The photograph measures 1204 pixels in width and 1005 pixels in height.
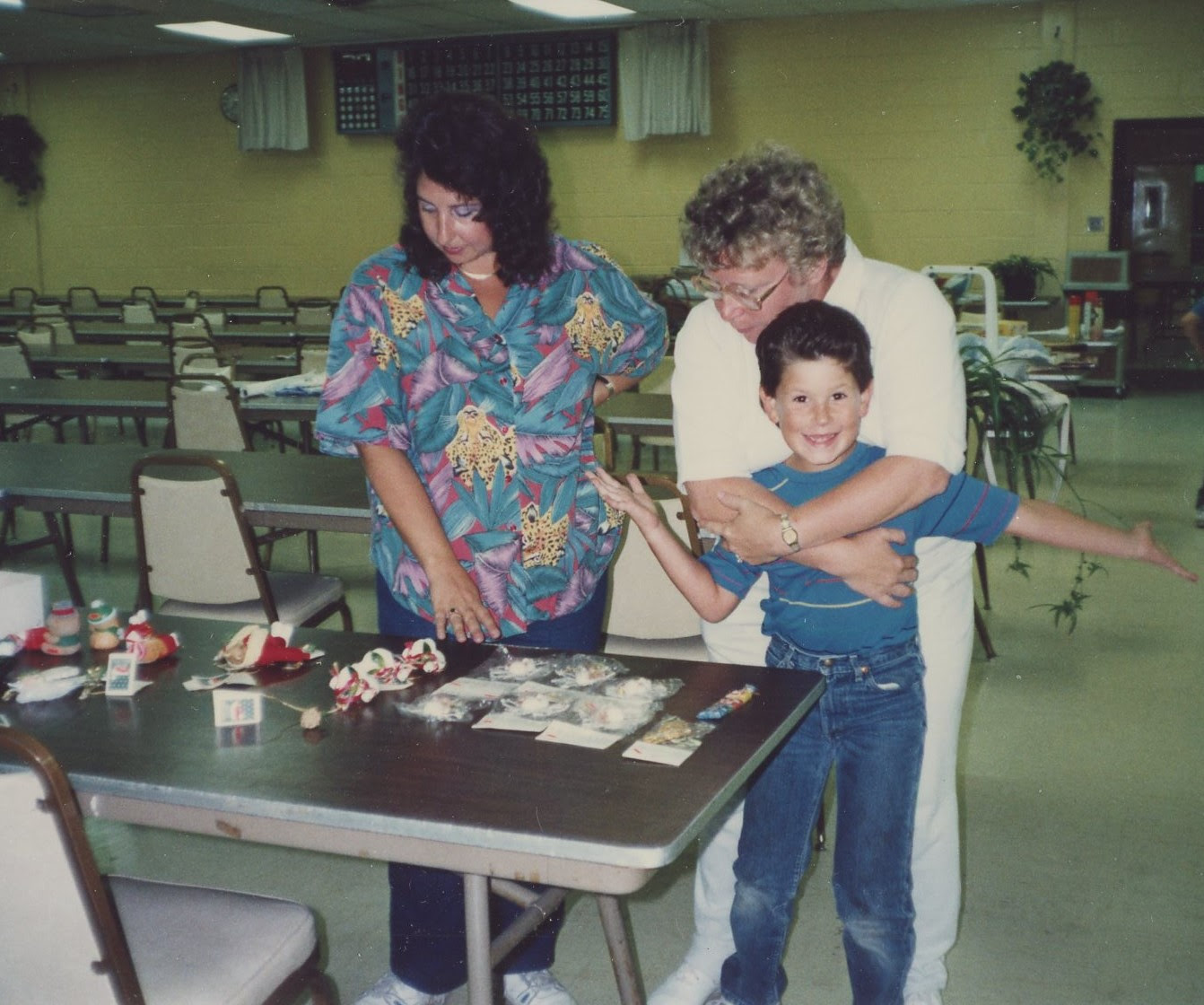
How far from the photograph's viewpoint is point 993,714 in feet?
11.7

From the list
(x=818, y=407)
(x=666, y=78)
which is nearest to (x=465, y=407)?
(x=818, y=407)

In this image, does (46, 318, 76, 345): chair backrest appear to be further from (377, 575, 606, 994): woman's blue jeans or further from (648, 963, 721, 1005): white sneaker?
(648, 963, 721, 1005): white sneaker

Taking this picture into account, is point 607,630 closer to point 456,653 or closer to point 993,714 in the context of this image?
point 456,653

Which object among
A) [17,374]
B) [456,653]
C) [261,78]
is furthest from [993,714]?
[261,78]

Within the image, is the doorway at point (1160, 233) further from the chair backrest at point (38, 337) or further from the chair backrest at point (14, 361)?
the chair backrest at point (14, 361)

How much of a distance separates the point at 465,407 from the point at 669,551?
414mm

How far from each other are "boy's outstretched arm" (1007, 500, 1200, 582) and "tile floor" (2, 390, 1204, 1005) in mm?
907

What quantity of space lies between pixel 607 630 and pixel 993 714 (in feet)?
4.44

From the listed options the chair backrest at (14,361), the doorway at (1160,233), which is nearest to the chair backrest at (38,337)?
the chair backrest at (14,361)

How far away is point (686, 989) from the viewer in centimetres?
209

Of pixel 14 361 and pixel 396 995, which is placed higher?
pixel 14 361

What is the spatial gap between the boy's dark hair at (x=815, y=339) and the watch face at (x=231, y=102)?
12474mm

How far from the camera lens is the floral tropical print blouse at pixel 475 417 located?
6.39 ft

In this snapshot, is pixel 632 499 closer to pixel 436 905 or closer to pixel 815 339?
pixel 815 339
